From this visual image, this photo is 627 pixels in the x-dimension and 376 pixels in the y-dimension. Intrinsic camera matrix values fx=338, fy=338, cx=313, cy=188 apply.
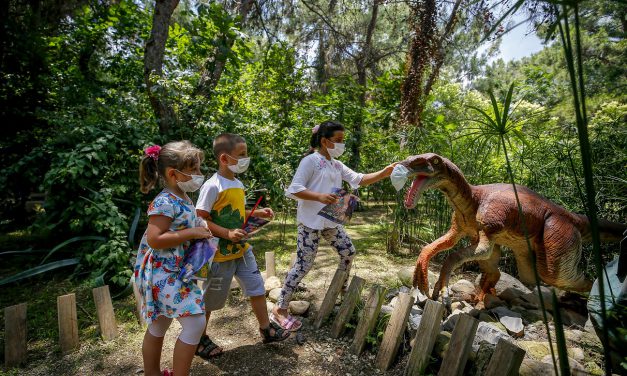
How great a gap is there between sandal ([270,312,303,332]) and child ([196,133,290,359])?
21 centimetres

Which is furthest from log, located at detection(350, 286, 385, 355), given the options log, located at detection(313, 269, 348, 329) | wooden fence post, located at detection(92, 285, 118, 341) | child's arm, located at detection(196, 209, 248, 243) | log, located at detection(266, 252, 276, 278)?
wooden fence post, located at detection(92, 285, 118, 341)

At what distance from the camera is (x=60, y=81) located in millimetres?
5219

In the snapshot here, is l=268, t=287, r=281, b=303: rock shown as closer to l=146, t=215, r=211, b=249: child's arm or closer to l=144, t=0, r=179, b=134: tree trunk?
l=146, t=215, r=211, b=249: child's arm

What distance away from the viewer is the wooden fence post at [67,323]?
7.37 ft

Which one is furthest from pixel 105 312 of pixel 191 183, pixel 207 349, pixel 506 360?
pixel 506 360

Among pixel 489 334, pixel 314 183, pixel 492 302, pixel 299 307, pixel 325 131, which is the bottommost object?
pixel 299 307

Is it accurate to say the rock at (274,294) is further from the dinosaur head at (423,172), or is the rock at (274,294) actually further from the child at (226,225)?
the dinosaur head at (423,172)

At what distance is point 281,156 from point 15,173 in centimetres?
321

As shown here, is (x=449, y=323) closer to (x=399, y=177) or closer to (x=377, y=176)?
(x=399, y=177)

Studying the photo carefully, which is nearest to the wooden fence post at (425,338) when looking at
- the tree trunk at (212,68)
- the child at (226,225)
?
the child at (226,225)

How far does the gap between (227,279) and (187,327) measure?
1.68ft

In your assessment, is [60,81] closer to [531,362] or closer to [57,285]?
[57,285]

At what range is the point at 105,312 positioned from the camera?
242cm

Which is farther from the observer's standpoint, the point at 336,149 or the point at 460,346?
the point at 336,149
